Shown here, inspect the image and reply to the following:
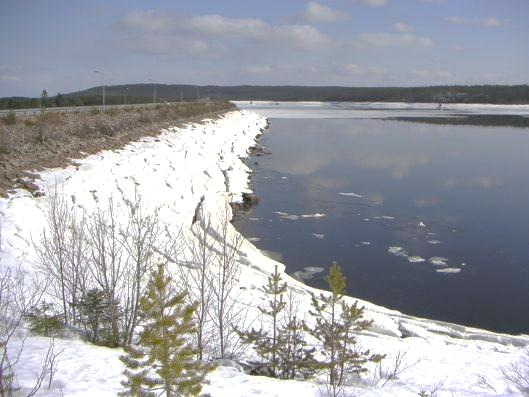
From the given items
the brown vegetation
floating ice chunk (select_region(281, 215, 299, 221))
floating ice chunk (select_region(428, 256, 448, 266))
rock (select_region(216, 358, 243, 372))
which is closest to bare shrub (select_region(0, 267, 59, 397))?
rock (select_region(216, 358, 243, 372))

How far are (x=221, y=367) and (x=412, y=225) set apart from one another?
12.7 m

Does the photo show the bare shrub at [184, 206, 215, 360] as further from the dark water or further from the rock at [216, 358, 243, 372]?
the dark water

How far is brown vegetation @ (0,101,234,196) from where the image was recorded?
1544 centimetres

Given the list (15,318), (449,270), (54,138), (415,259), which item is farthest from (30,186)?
(449,270)

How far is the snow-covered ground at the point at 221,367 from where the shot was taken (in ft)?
21.5

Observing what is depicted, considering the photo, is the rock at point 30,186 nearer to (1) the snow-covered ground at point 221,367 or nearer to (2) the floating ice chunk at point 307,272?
(1) the snow-covered ground at point 221,367

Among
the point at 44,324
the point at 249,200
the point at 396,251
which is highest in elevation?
the point at 44,324

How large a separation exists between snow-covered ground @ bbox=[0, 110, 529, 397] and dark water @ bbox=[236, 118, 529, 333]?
57.6 inches

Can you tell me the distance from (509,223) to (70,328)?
1567 cm

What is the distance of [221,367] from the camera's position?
24.4 ft

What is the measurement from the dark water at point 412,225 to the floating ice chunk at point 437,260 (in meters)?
0.03

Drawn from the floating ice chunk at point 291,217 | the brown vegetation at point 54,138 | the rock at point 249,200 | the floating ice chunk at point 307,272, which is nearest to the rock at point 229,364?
the floating ice chunk at point 307,272

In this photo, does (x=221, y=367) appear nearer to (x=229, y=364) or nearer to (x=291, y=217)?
(x=229, y=364)

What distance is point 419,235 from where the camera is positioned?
17.5m
